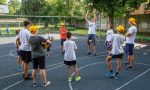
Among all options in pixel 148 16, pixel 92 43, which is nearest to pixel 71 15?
pixel 148 16

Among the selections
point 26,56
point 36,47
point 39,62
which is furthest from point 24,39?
point 39,62

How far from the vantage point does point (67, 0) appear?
40.5m

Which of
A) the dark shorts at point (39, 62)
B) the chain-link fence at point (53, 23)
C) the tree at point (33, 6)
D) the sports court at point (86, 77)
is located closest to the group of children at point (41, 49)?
the dark shorts at point (39, 62)

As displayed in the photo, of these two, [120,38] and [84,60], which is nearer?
[120,38]

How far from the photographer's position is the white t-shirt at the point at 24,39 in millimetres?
Result: 8102

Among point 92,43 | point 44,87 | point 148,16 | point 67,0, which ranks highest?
point 67,0

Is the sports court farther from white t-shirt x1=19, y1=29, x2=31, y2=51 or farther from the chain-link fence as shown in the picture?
the chain-link fence

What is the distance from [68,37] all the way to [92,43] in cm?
565

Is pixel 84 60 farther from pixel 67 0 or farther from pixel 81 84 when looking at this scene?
pixel 67 0

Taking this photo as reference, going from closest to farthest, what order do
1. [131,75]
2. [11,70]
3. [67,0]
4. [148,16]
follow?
[131,75] < [11,70] < [148,16] < [67,0]

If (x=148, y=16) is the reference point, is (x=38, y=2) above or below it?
above

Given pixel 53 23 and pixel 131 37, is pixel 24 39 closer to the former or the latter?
pixel 131 37

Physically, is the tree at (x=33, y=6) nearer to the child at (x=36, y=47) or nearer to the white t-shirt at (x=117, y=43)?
the white t-shirt at (x=117, y=43)

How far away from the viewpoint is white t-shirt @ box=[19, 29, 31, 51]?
8.10 meters
